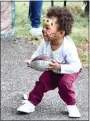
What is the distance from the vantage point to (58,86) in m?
3.40

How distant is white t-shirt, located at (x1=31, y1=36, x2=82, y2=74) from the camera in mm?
3320

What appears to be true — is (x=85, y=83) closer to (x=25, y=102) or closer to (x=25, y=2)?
(x=25, y=102)

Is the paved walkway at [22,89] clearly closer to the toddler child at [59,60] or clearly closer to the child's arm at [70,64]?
the toddler child at [59,60]

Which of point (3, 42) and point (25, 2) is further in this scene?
point (25, 2)

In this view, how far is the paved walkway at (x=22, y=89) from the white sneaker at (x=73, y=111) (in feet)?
0.14

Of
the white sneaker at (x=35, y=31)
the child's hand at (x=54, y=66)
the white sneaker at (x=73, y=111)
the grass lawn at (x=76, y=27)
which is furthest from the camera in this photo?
the white sneaker at (x=35, y=31)

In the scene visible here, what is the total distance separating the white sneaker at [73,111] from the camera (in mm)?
3398

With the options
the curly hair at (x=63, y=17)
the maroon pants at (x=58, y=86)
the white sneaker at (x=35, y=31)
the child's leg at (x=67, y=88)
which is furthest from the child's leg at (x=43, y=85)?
the white sneaker at (x=35, y=31)

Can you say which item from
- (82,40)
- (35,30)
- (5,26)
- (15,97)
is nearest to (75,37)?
(82,40)

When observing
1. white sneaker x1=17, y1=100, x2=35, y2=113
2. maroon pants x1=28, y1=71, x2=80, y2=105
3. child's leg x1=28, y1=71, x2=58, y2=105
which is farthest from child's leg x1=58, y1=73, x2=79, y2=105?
white sneaker x1=17, y1=100, x2=35, y2=113

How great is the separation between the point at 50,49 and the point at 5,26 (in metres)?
2.59

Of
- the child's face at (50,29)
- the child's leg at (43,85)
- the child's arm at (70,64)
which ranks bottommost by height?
the child's leg at (43,85)

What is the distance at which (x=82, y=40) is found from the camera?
609cm

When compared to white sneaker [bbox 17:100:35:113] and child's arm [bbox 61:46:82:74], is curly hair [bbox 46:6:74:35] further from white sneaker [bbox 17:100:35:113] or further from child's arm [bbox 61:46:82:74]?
white sneaker [bbox 17:100:35:113]
